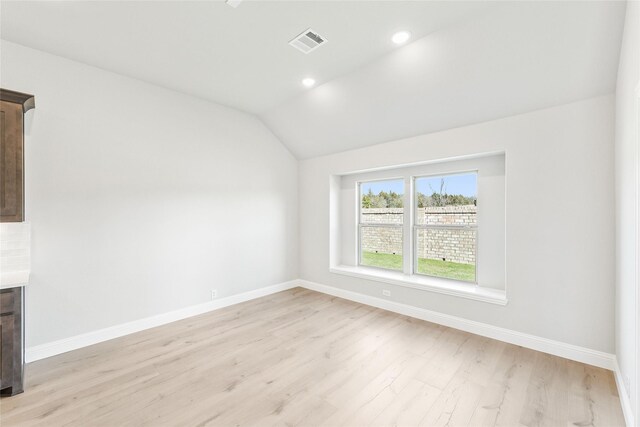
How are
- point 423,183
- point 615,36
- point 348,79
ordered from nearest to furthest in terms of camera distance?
point 615,36, point 348,79, point 423,183

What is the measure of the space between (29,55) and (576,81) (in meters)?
5.32

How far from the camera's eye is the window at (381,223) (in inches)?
178

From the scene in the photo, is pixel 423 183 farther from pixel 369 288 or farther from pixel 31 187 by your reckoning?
pixel 31 187

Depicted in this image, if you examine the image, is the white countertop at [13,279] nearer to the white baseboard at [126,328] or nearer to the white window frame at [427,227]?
the white baseboard at [126,328]

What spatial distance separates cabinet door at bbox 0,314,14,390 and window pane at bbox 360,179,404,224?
14.3ft

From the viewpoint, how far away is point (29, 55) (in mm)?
2764

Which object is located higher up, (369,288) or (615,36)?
(615,36)

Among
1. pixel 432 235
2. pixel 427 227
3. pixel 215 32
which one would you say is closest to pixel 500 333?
pixel 432 235

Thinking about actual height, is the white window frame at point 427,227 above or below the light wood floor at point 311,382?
above

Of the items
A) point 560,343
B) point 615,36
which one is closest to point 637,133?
point 615,36

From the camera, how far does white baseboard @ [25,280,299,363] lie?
9.16 ft

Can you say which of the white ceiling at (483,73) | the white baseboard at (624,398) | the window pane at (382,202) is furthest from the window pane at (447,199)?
the white baseboard at (624,398)

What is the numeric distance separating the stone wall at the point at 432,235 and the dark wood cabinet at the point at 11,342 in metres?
4.29

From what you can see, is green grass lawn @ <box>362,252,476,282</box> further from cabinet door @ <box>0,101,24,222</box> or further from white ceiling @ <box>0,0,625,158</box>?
cabinet door @ <box>0,101,24,222</box>
